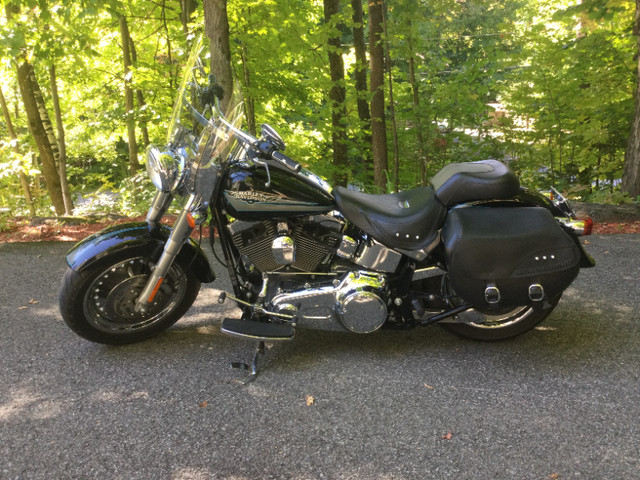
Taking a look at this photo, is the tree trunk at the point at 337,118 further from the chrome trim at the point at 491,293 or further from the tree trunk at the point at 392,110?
the chrome trim at the point at 491,293

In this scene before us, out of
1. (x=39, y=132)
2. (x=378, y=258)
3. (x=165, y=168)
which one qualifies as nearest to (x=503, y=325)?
(x=378, y=258)

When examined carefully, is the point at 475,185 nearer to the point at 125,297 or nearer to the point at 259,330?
the point at 259,330

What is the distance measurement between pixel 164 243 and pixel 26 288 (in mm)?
2085

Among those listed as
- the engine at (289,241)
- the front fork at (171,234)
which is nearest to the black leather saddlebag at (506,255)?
the engine at (289,241)

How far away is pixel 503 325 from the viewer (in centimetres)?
295

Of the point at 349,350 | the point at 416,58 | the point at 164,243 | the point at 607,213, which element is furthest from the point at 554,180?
the point at 164,243

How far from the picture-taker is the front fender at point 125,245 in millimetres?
2758

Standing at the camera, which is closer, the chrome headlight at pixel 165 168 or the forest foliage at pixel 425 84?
the chrome headlight at pixel 165 168

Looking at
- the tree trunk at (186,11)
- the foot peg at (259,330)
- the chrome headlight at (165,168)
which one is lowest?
the foot peg at (259,330)

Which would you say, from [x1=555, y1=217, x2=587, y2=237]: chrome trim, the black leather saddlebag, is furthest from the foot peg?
[x1=555, y1=217, x2=587, y2=237]: chrome trim

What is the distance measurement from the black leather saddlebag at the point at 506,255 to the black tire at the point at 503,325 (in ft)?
1.12

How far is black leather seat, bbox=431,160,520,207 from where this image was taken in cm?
259

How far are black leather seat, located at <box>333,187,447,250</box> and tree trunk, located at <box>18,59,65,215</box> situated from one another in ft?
27.3

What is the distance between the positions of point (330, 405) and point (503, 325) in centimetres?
122
